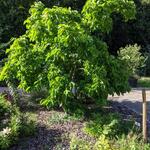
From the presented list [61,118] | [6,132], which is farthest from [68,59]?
[6,132]

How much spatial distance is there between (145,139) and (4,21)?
1100 centimetres

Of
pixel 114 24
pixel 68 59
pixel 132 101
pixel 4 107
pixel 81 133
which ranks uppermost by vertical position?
pixel 114 24

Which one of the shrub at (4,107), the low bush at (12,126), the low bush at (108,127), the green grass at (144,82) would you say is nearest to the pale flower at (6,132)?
the low bush at (12,126)

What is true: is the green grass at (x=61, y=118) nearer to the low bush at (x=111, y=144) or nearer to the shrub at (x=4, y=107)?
the shrub at (x=4, y=107)

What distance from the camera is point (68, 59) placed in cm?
846

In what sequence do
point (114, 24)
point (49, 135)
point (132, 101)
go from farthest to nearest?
point (114, 24) < point (132, 101) < point (49, 135)

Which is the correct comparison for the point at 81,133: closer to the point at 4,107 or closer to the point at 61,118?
the point at 61,118

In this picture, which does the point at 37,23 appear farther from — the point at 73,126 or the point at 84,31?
the point at 73,126

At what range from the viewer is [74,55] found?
8.36 meters

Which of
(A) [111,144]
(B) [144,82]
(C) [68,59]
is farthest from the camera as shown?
(B) [144,82]

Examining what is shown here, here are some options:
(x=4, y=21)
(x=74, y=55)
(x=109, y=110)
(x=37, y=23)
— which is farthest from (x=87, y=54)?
(x=4, y=21)

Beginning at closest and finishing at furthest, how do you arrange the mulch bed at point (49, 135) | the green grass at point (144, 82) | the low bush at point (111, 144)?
the low bush at point (111, 144) → the mulch bed at point (49, 135) → the green grass at point (144, 82)

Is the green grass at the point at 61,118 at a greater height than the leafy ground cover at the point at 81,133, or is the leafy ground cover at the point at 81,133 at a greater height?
the green grass at the point at 61,118

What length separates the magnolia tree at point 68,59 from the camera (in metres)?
8.09
